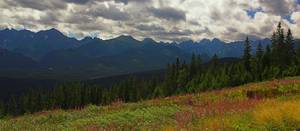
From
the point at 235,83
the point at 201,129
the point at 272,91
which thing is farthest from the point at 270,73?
the point at 201,129

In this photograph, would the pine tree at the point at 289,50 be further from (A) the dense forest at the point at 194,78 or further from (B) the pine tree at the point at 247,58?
(B) the pine tree at the point at 247,58

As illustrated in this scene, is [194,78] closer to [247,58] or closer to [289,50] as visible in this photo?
[247,58]

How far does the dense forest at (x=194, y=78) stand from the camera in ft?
275

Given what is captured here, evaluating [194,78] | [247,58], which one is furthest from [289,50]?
[194,78]

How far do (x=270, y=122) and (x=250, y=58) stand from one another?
80968 mm

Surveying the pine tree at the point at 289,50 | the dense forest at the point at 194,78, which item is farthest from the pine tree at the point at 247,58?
the pine tree at the point at 289,50

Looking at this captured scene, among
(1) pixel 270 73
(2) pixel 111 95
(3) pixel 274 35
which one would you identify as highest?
(3) pixel 274 35

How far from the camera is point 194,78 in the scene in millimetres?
103438

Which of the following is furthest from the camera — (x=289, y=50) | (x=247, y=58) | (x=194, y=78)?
(x=194, y=78)

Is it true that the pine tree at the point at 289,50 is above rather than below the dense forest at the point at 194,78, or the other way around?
above

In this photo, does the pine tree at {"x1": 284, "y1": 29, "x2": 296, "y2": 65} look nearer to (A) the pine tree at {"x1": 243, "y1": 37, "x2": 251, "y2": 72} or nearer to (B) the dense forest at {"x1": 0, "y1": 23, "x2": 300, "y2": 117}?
(B) the dense forest at {"x1": 0, "y1": 23, "x2": 300, "y2": 117}

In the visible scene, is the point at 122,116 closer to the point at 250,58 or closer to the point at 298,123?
the point at 298,123

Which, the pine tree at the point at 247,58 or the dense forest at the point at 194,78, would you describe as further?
the pine tree at the point at 247,58

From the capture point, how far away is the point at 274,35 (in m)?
90.4
